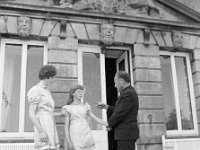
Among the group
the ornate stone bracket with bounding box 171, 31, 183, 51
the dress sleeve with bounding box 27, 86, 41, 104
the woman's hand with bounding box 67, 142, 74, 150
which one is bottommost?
the woman's hand with bounding box 67, 142, 74, 150

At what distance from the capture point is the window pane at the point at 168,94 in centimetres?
683

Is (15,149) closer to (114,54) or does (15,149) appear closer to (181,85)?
(114,54)

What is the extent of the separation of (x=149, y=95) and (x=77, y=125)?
313 cm

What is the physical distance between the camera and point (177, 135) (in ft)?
22.0

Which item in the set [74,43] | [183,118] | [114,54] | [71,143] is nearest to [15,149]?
[71,143]

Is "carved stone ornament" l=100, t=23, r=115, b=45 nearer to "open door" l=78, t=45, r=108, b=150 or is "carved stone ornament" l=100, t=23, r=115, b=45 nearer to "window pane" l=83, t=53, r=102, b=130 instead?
"open door" l=78, t=45, r=108, b=150

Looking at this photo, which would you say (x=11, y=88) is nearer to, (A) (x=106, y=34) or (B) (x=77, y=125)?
(A) (x=106, y=34)

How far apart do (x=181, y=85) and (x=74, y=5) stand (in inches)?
145

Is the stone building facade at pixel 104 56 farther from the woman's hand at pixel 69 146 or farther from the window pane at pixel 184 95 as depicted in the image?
the woman's hand at pixel 69 146

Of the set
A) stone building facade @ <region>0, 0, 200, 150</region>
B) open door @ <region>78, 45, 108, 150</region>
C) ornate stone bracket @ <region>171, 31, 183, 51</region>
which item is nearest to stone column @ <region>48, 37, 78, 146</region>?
stone building facade @ <region>0, 0, 200, 150</region>

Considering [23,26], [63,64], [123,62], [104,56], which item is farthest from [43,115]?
[123,62]

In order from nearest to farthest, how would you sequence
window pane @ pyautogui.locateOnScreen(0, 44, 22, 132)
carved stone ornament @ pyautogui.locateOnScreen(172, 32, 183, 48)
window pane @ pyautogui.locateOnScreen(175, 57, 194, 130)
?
window pane @ pyautogui.locateOnScreen(0, 44, 22, 132), window pane @ pyautogui.locateOnScreen(175, 57, 194, 130), carved stone ornament @ pyautogui.locateOnScreen(172, 32, 183, 48)

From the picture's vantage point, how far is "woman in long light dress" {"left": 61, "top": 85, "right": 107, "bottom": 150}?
3.78 metres

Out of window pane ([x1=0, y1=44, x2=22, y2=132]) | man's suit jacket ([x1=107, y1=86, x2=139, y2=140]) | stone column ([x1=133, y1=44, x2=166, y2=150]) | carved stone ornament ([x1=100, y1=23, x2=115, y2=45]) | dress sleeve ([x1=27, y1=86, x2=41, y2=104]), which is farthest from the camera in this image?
carved stone ornament ([x1=100, y1=23, x2=115, y2=45])
